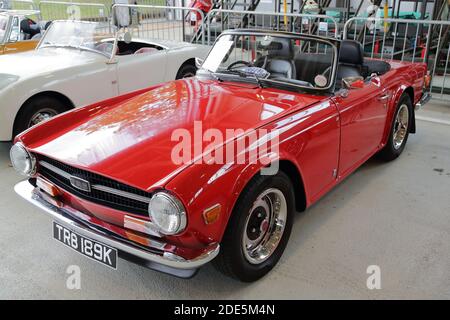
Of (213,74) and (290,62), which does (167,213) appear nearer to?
(213,74)

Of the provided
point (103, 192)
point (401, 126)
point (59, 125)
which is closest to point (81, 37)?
point (59, 125)

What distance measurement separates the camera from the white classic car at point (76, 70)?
14.0ft

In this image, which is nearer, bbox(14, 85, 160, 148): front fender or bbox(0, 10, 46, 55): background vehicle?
bbox(14, 85, 160, 148): front fender

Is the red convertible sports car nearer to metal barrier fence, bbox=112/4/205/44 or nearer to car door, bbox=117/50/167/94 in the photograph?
car door, bbox=117/50/167/94

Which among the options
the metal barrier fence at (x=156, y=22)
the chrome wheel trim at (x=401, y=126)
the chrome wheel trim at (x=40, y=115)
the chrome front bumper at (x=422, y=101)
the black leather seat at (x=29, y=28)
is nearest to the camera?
the chrome wheel trim at (x=401, y=126)

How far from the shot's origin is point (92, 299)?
243cm

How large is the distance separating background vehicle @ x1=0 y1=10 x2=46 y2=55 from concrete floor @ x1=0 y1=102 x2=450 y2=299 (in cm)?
372

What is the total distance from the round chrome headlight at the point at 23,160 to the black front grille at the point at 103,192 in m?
0.15

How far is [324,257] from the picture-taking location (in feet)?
9.04

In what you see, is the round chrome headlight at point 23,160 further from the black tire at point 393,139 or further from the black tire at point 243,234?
the black tire at point 393,139

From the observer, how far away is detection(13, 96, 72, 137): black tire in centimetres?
427

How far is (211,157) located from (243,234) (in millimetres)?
466

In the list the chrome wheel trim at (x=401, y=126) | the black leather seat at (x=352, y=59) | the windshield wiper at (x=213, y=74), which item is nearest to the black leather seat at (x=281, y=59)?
the windshield wiper at (x=213, y=74)

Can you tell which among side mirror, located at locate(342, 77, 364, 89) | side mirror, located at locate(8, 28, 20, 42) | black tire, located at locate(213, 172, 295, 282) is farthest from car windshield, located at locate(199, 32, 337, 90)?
side mirror, located at locate(8, 28, 20, 42)
